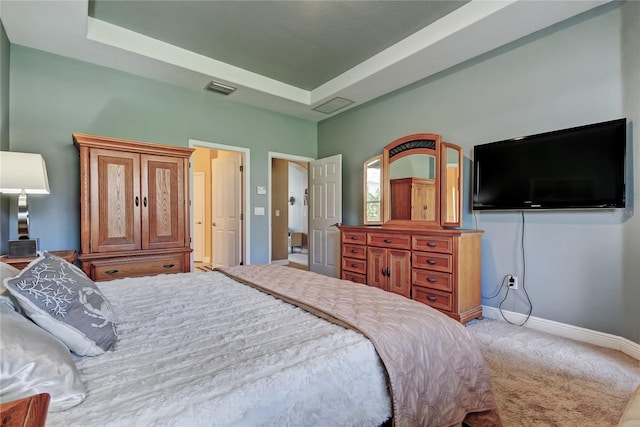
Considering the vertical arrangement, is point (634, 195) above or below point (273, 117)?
below

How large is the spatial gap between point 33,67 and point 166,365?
3.81m

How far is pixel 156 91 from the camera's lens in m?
3.87

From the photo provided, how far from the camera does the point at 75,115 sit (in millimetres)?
3369

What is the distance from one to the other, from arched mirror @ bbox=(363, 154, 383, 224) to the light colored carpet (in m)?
2.00

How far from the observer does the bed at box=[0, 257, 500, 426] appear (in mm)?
802

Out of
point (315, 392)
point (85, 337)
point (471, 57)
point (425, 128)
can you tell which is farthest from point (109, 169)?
point (471, 57)

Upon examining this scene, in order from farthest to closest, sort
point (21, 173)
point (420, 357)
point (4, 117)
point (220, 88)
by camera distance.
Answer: point (220, 88), point (4, 117), point (21, 173), point (420, 357)

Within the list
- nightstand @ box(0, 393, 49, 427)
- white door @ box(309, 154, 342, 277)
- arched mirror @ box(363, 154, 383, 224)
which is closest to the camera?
nightstand @ box(0, 393, 49, 427)

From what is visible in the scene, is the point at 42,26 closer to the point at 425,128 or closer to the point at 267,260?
the point at 267,260

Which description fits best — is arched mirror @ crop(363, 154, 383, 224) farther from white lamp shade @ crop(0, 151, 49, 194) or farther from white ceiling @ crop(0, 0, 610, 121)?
white lamp shade @ crop(0, 151, 49, 194)

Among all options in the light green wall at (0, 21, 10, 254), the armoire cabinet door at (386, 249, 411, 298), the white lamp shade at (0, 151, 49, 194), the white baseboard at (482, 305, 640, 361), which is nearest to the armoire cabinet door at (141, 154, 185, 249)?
the white lamp shade at (0, 151, 49, 194)

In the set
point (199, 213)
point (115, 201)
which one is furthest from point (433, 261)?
point (199, 213)

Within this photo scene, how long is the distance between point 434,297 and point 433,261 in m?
0.36

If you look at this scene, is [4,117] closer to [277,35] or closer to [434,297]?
[277,35]
